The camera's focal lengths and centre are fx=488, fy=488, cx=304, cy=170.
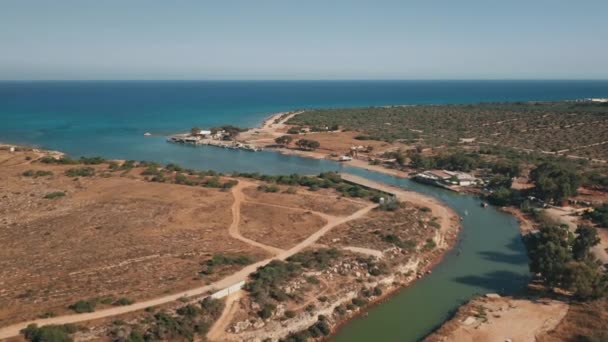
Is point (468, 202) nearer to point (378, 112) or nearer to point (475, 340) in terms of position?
point (475, 340)

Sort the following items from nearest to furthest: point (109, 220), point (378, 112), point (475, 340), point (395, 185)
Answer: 1. point (475, 340)
2. point (109, 220)
3. point (395, 185)
4. point (378, 112)

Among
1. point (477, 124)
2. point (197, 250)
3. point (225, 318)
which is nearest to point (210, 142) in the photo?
point (477, 124)

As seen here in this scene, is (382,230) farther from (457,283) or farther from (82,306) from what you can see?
(82,306)

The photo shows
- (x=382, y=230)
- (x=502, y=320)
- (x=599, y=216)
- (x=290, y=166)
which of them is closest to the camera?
(x=502, y=320)

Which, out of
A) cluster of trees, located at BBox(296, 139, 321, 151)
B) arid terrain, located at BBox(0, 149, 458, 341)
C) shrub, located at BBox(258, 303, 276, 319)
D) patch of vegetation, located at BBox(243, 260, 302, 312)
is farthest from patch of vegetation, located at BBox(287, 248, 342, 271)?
cluster of trees, located at BBox(296, 139, 321, 151)

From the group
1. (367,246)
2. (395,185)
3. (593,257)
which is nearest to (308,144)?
(395,185)

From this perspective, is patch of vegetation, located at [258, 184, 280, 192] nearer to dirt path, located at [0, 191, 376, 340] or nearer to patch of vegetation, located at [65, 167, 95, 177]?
dirt path, located at [0, 191, 376, 340]

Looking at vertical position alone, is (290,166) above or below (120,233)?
below
